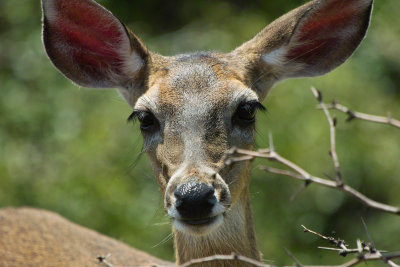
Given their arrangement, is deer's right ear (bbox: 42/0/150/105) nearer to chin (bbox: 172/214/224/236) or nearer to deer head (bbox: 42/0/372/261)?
deer head (bbox: 42/0/372/261)

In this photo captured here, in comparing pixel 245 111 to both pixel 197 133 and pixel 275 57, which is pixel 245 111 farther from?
pixel 275 57

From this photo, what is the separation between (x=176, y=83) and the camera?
5.58 m

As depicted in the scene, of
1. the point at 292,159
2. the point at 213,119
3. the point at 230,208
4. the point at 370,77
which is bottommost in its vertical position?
the point at 230,208

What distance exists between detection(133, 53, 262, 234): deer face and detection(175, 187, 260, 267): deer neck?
7.3 inches

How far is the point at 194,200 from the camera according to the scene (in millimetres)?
4738

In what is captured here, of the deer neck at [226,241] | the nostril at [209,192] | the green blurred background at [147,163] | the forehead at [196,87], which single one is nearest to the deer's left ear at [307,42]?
the forehead at [196,87]

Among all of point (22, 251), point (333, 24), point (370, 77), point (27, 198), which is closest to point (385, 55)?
point (370, 77)

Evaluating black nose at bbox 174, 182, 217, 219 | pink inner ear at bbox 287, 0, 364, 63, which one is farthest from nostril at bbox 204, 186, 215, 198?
pink inner ear at bbox 287, 0, 364, 63

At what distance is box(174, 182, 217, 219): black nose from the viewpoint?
473 cm

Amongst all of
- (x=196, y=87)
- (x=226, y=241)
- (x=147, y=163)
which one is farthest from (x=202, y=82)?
(x=147, y=163)

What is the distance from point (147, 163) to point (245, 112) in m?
4.53

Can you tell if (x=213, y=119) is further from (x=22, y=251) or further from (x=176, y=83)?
(x=22, y=251)

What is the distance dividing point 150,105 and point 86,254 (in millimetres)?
1602

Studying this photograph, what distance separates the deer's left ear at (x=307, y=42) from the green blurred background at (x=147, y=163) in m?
2.94
